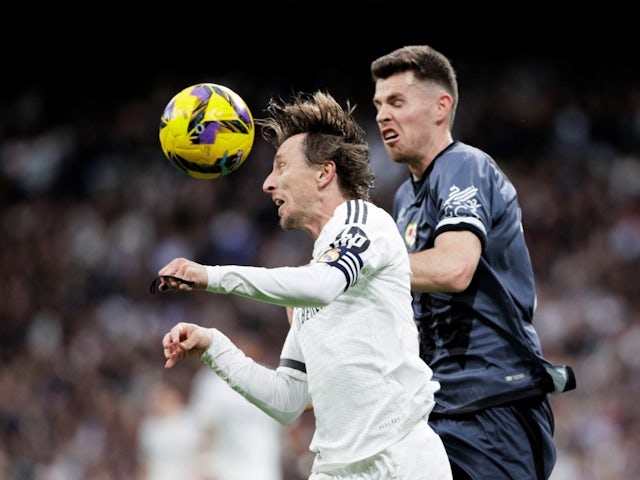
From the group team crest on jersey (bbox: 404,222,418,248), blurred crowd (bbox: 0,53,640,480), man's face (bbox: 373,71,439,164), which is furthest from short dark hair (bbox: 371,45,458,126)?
blurred crowd (bbox: 0,53,640,480)

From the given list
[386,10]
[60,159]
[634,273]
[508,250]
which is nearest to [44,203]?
[60,159]

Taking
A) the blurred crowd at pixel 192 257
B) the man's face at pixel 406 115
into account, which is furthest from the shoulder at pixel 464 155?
the blurred crowd at pixel 192 257

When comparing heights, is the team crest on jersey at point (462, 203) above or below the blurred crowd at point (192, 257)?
above

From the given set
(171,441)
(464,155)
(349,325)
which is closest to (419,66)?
(464,155)

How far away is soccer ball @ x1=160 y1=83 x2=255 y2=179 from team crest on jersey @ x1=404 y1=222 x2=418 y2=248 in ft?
2.62

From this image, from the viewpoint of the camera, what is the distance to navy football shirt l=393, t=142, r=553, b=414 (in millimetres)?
4160

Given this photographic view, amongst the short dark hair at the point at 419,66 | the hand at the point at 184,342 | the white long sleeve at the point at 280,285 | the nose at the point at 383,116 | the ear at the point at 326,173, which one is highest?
the short dark hair at the point at 419,66

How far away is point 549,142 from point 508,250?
9496 millimetres

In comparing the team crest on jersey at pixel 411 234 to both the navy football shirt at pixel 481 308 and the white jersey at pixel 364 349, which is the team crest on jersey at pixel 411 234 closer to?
the navy football shirt at pixel 481 308

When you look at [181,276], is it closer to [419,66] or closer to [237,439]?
[419,66]

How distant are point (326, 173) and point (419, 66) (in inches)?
44.6

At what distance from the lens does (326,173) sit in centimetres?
373

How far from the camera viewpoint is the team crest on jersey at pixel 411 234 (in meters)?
4.42

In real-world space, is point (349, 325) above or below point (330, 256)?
below
